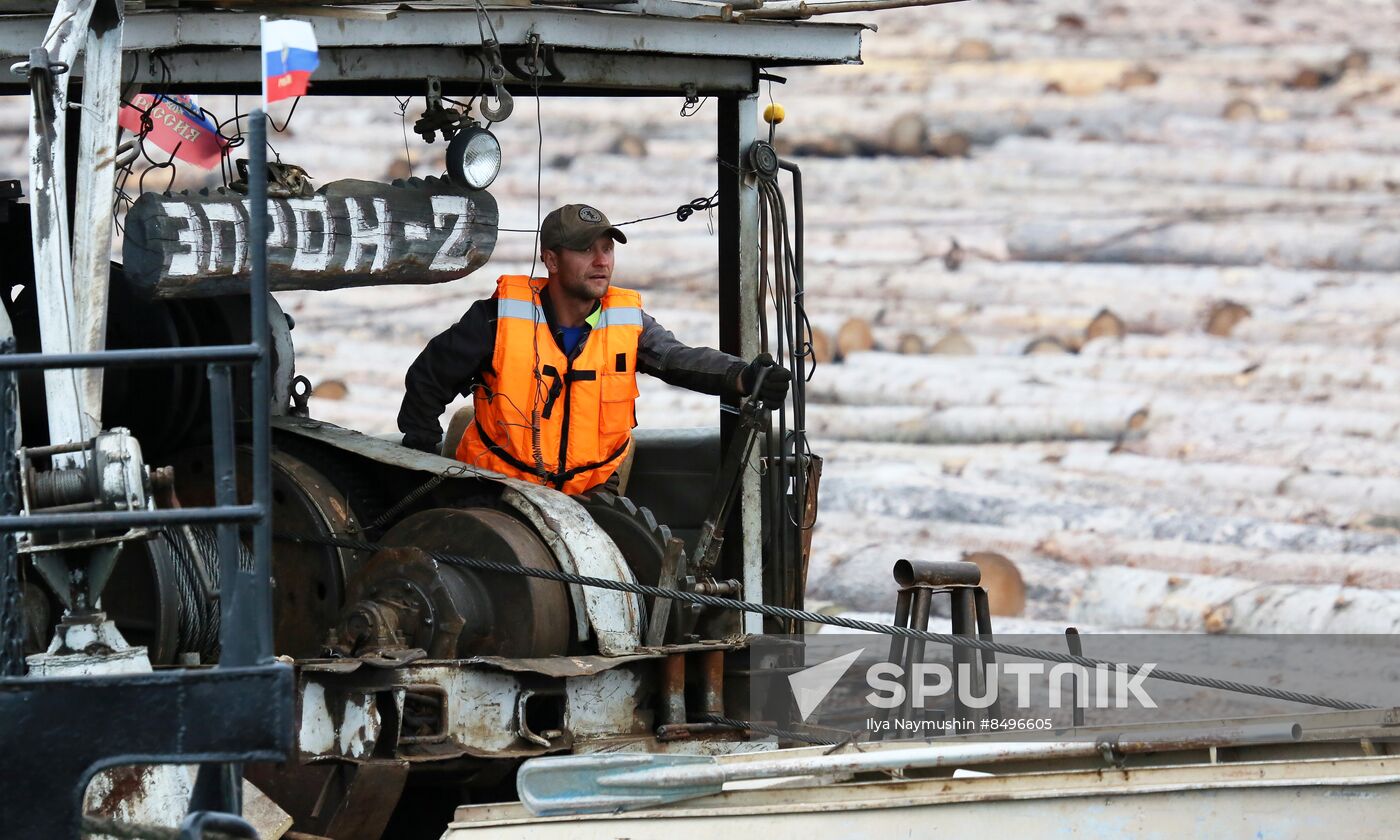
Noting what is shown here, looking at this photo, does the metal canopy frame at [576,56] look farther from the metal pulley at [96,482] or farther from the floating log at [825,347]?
the floating log at [825,347]

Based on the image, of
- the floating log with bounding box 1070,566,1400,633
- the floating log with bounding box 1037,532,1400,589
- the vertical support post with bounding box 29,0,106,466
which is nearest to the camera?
the vertical support post with bounding box 29,0,106,466

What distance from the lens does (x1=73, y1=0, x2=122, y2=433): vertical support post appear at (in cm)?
534

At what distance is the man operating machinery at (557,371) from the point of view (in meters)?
6.85

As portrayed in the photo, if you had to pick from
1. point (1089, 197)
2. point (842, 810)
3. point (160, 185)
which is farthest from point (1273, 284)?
point (842, 810)

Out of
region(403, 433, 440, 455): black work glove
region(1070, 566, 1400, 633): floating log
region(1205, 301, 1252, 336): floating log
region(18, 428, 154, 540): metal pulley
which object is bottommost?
region(1070, 566, 1400, 633): floating log

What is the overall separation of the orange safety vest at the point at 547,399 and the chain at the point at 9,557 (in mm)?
2242

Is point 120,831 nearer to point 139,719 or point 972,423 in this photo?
point 139,719

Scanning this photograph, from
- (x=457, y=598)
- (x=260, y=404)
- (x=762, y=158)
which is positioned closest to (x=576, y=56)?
(x=762, y=158)

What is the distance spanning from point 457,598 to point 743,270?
147 centimetres

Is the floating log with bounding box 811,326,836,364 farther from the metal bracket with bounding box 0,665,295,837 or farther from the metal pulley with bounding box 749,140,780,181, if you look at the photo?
the metal bracket with bounding box 0,665,295,837

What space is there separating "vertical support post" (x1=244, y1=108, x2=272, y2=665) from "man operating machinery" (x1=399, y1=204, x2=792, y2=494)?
86.2 inches

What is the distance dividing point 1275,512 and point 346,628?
18.8 feet

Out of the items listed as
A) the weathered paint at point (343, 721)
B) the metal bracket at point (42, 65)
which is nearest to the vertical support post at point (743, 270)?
the weathered paint at point (343, 721)

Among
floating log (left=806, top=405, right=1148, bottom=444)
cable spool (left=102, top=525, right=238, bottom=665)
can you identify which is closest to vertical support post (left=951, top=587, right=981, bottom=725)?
cable spool (left=102, top=525, right=238, bottom=665)
